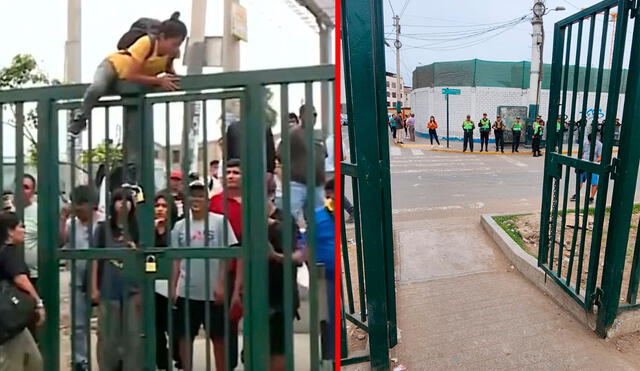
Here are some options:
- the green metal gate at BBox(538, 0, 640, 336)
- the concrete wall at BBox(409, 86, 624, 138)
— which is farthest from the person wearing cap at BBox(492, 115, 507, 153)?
the green metal gate at BBox(538, 0, 640, 336)

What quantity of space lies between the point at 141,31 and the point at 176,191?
0.52m

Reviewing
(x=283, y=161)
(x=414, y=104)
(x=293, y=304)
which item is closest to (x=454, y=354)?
(x=293, y=304)

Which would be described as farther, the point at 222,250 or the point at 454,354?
the point at 454,354

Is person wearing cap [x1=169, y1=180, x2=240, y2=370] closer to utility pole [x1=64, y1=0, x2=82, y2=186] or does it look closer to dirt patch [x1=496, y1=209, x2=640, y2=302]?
utility pole [x1=64, y1=0, x2=82, y2=186]

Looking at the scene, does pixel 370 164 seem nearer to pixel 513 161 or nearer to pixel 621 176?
pixel 621 176

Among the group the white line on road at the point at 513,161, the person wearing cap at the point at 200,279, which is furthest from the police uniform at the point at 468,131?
the person wearing cap at the point at 200,279

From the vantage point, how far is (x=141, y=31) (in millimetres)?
1655

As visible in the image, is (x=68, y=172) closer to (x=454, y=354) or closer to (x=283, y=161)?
(x=283, y=161)

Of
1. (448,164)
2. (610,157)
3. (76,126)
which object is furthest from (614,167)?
(448,164)

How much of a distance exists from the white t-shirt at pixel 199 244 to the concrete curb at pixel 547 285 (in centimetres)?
253

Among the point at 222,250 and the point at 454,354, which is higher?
the point at 222,250

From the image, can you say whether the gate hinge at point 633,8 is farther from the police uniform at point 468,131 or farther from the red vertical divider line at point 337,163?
the police uniform at point 468,131

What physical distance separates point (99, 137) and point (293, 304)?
2.80 feet

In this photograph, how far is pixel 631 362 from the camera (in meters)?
2.96
